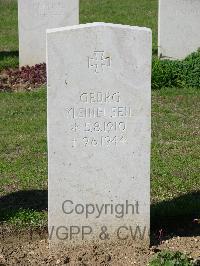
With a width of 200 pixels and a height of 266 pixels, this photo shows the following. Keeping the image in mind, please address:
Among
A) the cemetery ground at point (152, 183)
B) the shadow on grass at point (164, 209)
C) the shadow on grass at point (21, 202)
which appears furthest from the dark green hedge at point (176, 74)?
the shadow on grass at point (21, 202)

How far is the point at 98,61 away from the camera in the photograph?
5203 millimetres

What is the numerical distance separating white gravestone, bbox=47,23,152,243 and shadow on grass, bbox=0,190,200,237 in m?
0.50

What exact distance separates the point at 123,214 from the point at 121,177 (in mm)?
287

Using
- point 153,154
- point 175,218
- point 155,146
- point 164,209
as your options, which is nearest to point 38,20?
point 155,146

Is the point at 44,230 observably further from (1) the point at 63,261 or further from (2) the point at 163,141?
(2) the point at 163,141

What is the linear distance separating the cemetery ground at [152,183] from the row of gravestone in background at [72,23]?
199 cm

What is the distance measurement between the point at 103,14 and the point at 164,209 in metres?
13.0

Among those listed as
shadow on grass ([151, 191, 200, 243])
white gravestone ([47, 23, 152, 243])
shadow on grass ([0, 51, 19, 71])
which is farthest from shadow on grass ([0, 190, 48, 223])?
shadow on grass ([0, 51, 19, 71])

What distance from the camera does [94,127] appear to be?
5.37 metres

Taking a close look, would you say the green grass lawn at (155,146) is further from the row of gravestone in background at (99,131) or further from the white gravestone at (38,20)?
the white gravestone at (38,20)

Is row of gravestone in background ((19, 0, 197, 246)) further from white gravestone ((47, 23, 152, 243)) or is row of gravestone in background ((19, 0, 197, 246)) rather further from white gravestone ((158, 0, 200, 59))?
white gravestone ((158, 0, 200, 59))

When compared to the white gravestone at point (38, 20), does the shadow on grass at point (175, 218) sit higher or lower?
lower

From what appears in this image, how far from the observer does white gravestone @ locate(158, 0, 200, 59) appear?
13.2 m

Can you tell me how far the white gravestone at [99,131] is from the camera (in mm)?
5199
